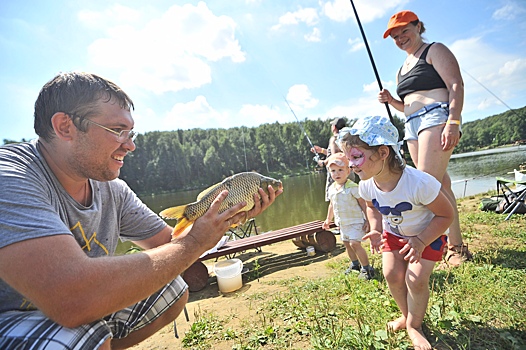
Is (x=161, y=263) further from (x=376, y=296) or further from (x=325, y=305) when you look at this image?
(x=376, y=296)

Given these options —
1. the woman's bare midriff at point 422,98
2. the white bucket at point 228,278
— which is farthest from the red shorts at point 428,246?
the white bucket at point 228,278

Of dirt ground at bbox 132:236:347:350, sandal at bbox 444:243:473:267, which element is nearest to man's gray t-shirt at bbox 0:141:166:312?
dirt ground at bbox 132:236:347:350

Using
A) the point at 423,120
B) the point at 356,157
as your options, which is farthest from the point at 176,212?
the point at 423,120

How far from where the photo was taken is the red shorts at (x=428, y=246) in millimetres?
2119

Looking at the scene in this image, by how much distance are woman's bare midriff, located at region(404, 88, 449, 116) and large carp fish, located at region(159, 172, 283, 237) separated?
6.34 feet

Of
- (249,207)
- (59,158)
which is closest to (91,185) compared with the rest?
(59,158)

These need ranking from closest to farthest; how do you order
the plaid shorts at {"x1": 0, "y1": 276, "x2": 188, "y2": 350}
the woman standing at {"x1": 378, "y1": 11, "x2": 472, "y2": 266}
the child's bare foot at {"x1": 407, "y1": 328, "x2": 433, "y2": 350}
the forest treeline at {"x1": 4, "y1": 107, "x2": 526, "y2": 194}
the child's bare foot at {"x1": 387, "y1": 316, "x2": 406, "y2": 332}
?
the plaid shorts at {"x1": 0, "y1": 276, "x2": 188, "y2": 350}, the child's bare foot at {"x1": 407, "y1": 328, "x2": 433, "y2": 350}, the child's bare foot at {"x1": 387, "y1": 316, "x2": 406, "y2": 332}, the woman standing at {"x1": 378, "y1": 11, "x2": 472, "y2": 266}, the forest treeline at {"x1": 4, "y1": 107, "x2": 526, "y2": 194}

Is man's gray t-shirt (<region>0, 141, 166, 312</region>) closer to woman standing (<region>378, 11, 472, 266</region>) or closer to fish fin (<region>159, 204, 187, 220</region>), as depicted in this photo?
fish fin (<region>159, 204, 187, 220</region>)

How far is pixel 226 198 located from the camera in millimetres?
2084

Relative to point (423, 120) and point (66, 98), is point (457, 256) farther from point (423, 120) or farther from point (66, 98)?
point (66, 98)

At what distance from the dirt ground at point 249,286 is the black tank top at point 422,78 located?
2.77m

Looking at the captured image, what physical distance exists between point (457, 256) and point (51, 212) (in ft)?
12.4

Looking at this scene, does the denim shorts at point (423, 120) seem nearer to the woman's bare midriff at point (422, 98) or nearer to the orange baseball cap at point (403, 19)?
the woman's bare midriff at point (422, 98)

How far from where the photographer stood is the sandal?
3.20 meters
